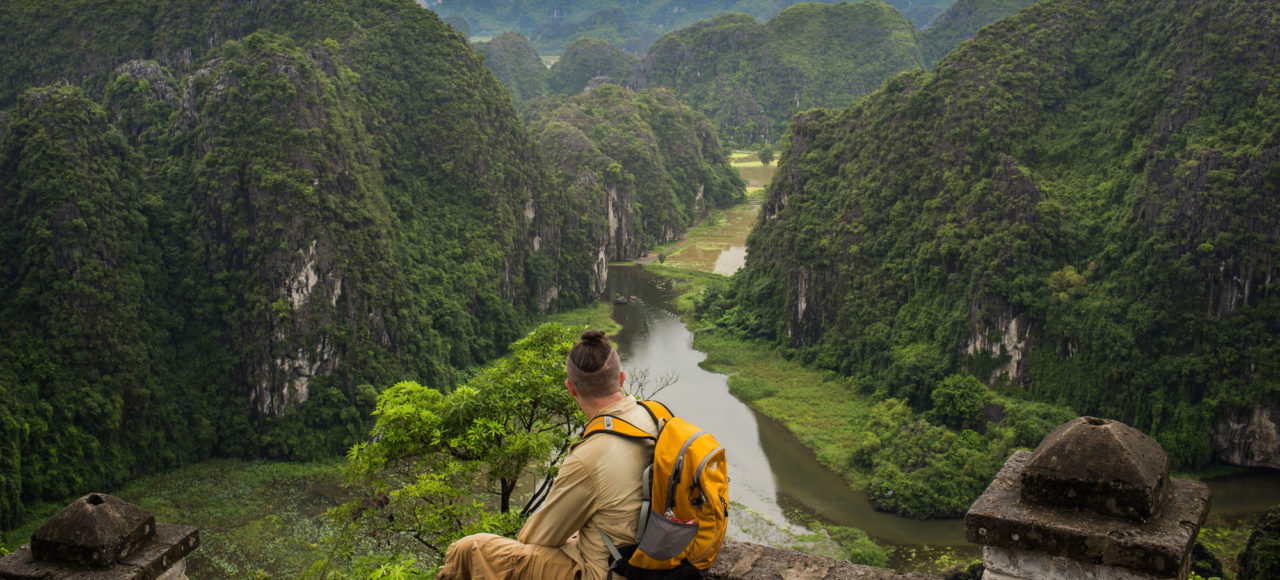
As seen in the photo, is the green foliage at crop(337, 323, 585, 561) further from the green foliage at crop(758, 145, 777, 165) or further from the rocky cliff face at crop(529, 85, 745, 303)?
the green foliage at crop(758, 145, 777, 165)

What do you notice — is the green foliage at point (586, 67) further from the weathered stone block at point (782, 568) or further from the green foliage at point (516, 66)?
the weathered stone block at point (782, 568)

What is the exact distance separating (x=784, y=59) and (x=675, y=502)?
5010 inches

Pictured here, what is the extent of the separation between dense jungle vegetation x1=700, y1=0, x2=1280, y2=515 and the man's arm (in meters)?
26.4

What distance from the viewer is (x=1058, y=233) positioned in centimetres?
3781

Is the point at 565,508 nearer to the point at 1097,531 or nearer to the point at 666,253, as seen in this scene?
the point at 1097,531

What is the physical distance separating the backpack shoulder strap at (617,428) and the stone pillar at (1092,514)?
1862mm

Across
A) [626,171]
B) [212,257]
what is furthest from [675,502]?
[626,171]

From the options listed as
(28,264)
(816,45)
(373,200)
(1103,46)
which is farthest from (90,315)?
(816,45)

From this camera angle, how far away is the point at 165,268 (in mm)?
38438

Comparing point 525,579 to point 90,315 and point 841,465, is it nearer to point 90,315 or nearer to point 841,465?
point 841,465

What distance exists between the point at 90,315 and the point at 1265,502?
40.2 metres

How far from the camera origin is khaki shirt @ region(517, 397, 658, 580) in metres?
5.28

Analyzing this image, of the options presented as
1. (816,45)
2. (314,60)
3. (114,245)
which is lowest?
(114,245)

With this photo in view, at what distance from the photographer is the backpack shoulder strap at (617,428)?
5.26 meters
